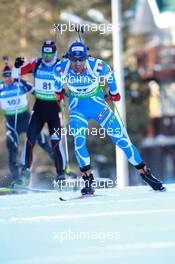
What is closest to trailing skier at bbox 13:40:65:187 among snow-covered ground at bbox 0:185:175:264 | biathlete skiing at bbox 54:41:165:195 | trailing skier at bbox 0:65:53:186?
trailing skier at bbox 0:65:53:186

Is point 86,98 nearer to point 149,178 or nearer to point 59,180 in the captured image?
point 149,178

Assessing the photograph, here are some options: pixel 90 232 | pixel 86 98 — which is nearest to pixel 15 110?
pixel 86 98

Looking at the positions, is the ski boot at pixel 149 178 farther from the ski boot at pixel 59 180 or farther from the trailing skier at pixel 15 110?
the trailing skier at pixel 15 110

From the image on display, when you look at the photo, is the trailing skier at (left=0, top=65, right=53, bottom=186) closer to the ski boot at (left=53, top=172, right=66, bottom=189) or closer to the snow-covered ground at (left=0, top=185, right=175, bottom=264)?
the ski boot at (left=53, top=172, right=66, bottom=189)

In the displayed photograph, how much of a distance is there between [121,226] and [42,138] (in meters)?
2.40

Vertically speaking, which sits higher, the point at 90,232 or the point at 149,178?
the point at 149,178

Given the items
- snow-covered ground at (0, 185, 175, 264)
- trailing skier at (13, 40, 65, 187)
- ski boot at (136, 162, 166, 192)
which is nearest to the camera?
snow-covered ground at (0, 185, 175, 264)

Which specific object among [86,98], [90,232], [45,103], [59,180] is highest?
[45,103]

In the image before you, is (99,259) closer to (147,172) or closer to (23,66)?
(147,172)

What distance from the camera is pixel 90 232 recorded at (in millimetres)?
5426

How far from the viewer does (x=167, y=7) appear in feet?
32.3

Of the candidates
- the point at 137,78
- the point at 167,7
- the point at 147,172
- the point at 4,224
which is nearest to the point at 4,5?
the point at 167,7

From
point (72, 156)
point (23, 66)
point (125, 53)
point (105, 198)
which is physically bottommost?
point (105, 198)

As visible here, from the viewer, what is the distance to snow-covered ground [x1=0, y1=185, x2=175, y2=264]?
5.18 meters
